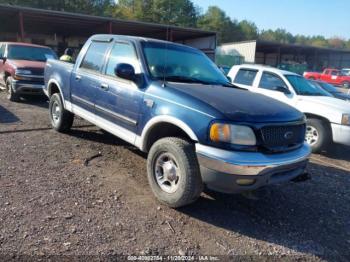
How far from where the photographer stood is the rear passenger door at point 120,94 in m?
4.14

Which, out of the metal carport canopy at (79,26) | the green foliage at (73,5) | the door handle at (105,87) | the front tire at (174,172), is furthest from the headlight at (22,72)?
the green foliage at (73,5)

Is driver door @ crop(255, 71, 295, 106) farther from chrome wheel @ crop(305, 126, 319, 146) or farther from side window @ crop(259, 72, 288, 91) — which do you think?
chrome wheel @ crop(305, 126, 319, 146)

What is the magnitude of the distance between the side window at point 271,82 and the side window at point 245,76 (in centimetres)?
29

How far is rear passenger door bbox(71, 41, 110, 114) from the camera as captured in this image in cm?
496

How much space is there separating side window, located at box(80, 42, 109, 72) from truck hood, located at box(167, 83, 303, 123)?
1655 mm

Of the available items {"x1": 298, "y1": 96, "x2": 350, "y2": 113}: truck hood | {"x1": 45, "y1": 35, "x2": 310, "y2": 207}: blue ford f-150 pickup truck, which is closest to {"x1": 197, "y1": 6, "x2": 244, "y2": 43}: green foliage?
{"x1": 298, "y1": 96, "x2": 350, "y2": 113}: truck hood

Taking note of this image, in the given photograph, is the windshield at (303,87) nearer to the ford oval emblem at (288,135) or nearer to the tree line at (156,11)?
the ford oval emblem at (288,135)

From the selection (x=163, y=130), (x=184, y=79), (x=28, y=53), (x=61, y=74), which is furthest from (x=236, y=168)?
(x=28, y=53)

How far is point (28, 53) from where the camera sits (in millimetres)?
10648

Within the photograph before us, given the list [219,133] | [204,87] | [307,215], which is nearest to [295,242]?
[307,215]

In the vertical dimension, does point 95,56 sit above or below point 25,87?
above

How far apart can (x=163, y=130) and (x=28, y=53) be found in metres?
8.62

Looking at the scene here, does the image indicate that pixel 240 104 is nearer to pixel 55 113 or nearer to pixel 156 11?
pixel 55 113

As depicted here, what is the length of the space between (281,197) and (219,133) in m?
1.77
